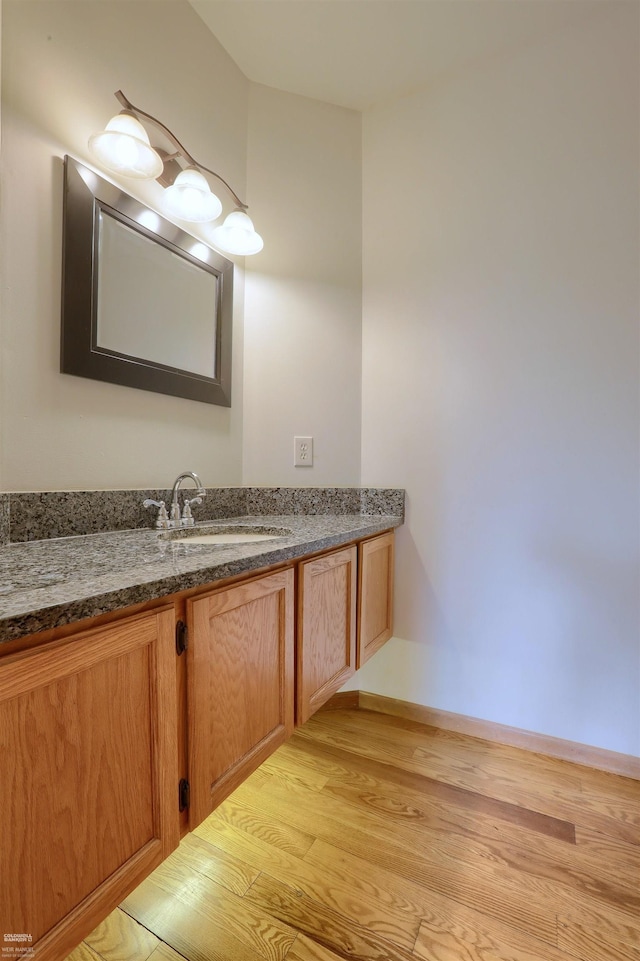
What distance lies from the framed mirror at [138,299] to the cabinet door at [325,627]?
0.78 meters

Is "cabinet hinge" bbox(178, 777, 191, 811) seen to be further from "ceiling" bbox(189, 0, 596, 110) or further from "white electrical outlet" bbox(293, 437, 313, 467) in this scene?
"ceiling" bbox(189, 0, 596, 110)

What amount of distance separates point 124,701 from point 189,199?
56.0 inches

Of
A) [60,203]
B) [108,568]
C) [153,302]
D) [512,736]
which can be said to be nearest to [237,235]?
[153,302]

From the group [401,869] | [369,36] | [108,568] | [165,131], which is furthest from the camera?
[369,36]

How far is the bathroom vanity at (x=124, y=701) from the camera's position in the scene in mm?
472

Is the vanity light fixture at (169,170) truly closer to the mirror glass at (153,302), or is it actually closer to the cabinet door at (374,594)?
the mirror glass at (153,302)

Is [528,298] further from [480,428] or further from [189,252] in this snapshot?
[189,252]

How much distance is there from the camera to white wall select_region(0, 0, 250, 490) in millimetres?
939

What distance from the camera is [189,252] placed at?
1.40 m

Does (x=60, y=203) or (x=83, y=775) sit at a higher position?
(x=60, y=203)

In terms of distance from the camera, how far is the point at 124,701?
0.58 m

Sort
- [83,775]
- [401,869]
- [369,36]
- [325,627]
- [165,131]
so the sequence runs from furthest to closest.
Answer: [369,36] < [165,131] < [325,627] < [401,869] < [83,775]

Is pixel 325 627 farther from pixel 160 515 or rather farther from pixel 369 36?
pixel 369 36

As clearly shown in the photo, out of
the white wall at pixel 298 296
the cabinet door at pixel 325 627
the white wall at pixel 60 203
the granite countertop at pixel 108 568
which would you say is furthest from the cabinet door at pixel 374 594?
the white wall at pixel 60 203
